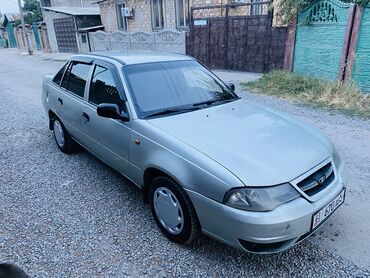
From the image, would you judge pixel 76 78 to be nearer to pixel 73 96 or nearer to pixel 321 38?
pixel 73 96

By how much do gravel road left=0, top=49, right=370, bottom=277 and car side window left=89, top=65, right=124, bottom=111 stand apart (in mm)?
1113

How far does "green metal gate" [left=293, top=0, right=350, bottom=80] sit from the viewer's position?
26.9 feet

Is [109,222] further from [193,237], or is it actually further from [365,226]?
[365,226]

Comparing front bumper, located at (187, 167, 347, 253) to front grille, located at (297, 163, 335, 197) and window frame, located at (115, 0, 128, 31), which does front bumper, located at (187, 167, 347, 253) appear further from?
window frame, located at (115, 0, 128, 31)

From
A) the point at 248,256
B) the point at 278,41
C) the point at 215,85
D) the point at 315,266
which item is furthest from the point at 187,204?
the point at 278,41

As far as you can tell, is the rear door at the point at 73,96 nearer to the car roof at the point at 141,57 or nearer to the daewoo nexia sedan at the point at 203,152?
the daewoo nexia sedan at the point at 203,152

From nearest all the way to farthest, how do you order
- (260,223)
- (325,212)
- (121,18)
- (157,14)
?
(260,223) < (325,212) < (157,14) < (121,18)

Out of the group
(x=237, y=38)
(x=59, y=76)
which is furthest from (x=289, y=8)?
(x=59, y=76)

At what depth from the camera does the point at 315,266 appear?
8.27ft

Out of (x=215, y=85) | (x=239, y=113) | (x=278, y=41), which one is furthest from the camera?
(x=278, y=41)

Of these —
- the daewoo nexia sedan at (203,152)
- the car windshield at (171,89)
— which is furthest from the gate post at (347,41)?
the car windshield at (171,89)

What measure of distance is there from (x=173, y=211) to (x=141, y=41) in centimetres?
1475

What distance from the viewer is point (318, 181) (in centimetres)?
242

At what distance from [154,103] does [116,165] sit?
858mm
